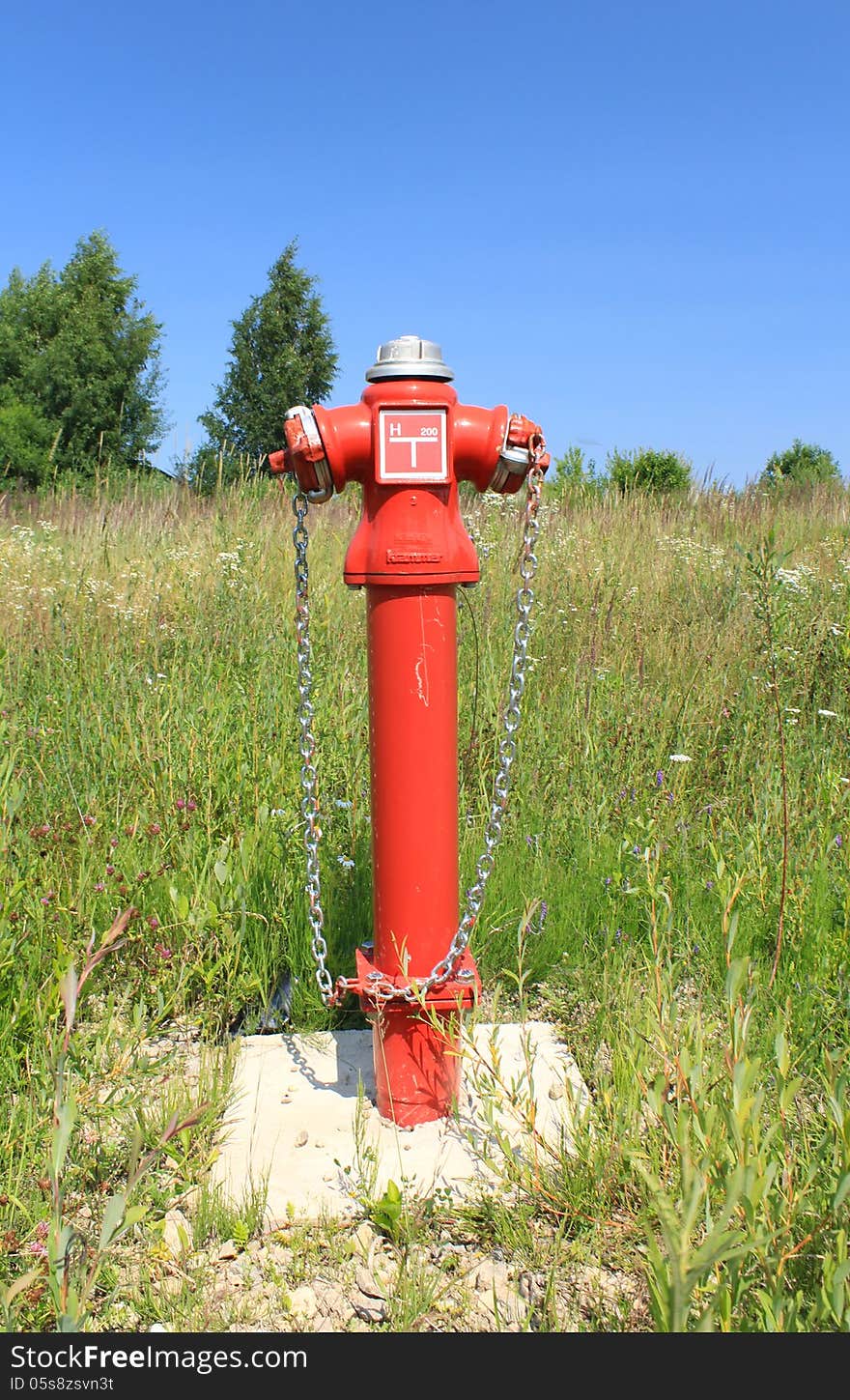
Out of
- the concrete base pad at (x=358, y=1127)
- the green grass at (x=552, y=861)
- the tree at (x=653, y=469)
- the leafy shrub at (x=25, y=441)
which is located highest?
the leafy shrub at (x=25, y=441)

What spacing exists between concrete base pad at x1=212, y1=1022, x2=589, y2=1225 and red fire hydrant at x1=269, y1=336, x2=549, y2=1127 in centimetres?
10

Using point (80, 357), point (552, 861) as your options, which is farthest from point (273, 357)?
point (552, 861)

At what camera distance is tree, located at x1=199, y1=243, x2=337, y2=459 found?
35719mm

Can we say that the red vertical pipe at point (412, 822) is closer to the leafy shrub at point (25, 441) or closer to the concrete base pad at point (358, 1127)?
the concrete base pad at point (358, 1127)

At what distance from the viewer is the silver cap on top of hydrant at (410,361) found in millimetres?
1985

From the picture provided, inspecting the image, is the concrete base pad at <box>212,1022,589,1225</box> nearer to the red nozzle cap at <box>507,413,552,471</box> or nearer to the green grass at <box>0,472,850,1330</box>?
the green grass at <box>0,472,850,1330</box>

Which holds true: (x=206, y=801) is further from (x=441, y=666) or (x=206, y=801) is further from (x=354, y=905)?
(x=441, y=666)

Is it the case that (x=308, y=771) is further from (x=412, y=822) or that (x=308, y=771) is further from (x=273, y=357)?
(x=273, y=357)

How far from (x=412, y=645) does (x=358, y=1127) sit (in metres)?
1.05

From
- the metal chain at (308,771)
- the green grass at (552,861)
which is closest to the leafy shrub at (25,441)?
the green grass at (552,861)

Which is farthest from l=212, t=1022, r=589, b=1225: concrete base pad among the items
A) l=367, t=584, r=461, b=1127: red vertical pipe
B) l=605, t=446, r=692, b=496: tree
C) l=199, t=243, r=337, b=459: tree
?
l=199, t=243, r=337, b=459: tree

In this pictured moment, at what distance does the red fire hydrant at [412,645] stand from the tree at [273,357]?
114ft

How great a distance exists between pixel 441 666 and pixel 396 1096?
3.24ft

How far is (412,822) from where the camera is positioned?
6.89 feet
